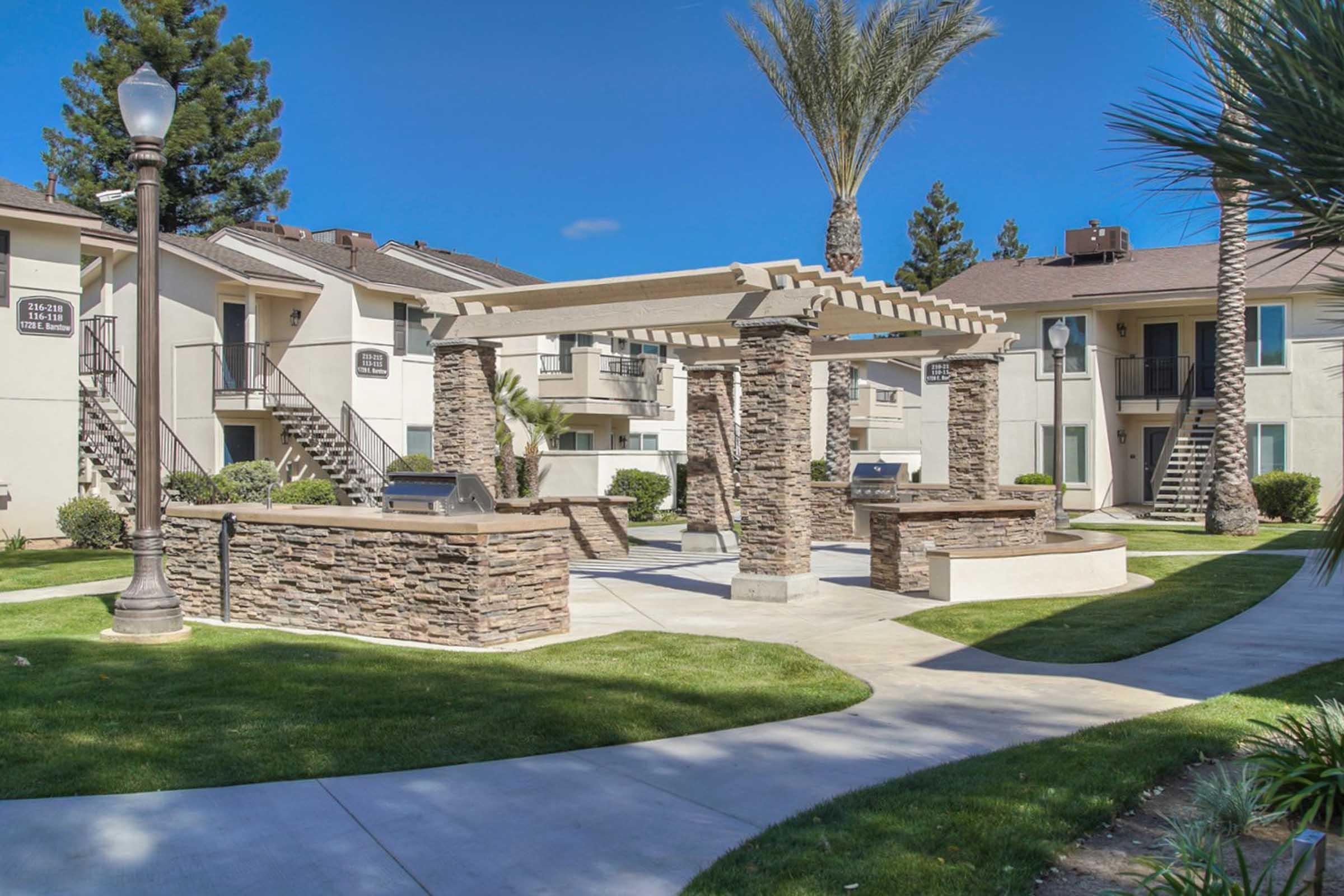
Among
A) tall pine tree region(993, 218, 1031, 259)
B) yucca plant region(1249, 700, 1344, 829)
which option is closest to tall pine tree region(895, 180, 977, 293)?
tall pine tree region(993, 218, 1031, 259)

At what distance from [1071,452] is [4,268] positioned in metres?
26.8

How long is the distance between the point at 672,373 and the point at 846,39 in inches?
602

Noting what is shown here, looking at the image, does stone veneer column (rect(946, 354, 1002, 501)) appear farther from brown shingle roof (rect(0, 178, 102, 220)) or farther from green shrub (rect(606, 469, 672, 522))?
brown shingle roof (rect(0, 178, 102, 220))

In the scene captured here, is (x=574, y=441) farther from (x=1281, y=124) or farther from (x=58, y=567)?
(x=1281, y=124)

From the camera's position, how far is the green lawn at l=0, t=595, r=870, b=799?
6574 mm

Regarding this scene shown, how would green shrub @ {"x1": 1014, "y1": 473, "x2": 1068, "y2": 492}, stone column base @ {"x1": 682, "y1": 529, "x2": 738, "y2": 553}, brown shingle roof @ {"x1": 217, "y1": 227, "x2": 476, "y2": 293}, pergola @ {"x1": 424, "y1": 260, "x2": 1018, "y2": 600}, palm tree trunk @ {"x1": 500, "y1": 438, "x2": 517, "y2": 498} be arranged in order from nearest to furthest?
pergola @ {"x1": 424, "y1": 260, "x2": 1018, "y2": 600} < stone column base @ {"x1": 682, "y1": 529, "x2": 738, "y2": 553} < palm tree trunk @ {"x1": 500, "y1": 438, "x2": 517, "y2": 498} < brown shingle roof @ {"x1": 217, "y1": 227, "x2": 476, "y2": 293} < green shrub @ {"x1": 1014, "y1": 473, "x2": 1068, "y2": 492}

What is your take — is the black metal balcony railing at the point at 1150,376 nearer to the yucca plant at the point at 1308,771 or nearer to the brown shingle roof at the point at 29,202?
the brown shingle roof at the point at 29,202

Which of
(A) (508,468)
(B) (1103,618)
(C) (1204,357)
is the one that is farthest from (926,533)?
(C) (1204,357)

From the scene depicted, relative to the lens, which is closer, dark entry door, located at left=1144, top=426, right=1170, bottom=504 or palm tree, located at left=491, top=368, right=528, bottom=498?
palm tree, located at left=491, top=368, right=528, bottom=498

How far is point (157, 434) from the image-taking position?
34.3 ft

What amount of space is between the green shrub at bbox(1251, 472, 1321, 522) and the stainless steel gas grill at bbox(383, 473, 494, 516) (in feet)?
72.3

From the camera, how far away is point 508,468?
28.8 m

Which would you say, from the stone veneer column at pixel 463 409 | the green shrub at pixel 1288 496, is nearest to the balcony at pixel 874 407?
the green shrub at pixel 1288 496

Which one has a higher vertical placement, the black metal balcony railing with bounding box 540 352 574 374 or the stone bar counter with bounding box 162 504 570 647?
the black metal balcony railing with bounding box 540 352 574 374
